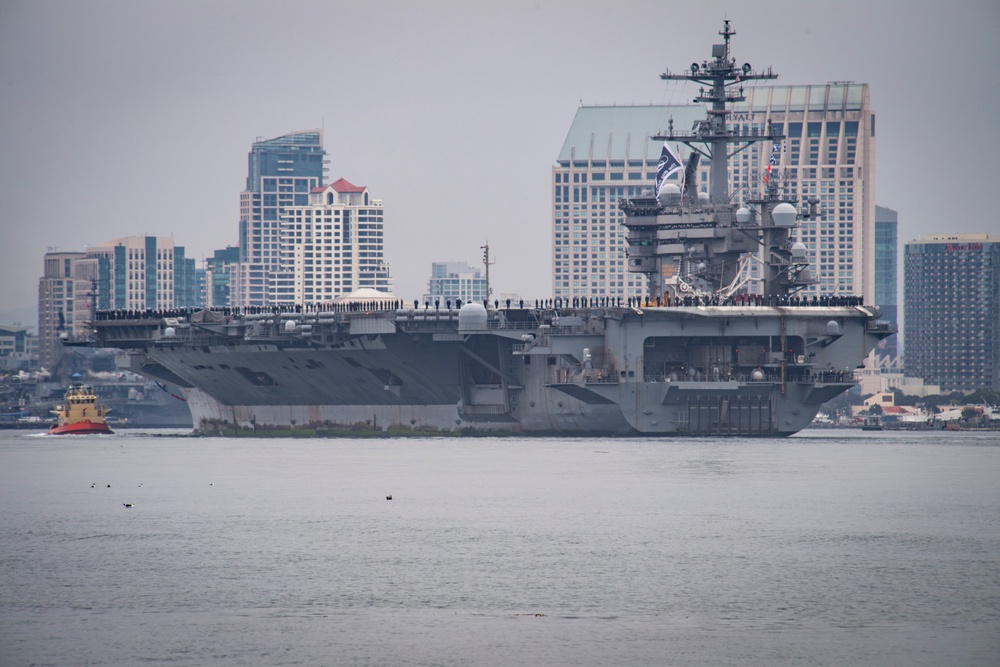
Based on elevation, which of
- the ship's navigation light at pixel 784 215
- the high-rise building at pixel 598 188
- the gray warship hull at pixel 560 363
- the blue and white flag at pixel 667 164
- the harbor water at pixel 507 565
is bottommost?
the harbor water at pixel 507 565

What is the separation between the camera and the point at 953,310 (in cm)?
17088

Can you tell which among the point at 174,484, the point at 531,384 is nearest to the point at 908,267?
the point at 531,384

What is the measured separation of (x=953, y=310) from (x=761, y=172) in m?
31.0

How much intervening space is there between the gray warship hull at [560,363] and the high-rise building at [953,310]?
11237 cm

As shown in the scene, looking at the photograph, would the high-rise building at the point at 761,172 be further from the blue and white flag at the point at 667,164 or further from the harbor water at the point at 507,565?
the harbor water at the point at 507,565

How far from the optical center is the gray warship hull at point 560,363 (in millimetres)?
54969

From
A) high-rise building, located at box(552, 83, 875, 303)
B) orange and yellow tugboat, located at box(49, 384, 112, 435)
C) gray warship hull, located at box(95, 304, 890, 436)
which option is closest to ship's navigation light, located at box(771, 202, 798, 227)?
gray warship hull, located at box(95, 304, 890, 436)

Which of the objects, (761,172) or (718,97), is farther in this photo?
(761,172)

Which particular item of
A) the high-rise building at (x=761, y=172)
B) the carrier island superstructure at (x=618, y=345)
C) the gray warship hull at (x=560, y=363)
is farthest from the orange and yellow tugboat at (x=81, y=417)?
the high-rise building at (x=761, y=172)

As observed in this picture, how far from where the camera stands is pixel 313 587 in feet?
88.5

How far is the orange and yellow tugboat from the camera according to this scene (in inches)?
3215

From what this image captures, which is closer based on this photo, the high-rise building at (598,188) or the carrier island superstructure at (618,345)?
A: the carrier island superstructure at (618,345)

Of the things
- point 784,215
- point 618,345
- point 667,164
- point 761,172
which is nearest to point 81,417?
point 667,164

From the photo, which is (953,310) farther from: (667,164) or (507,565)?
(507,565)
